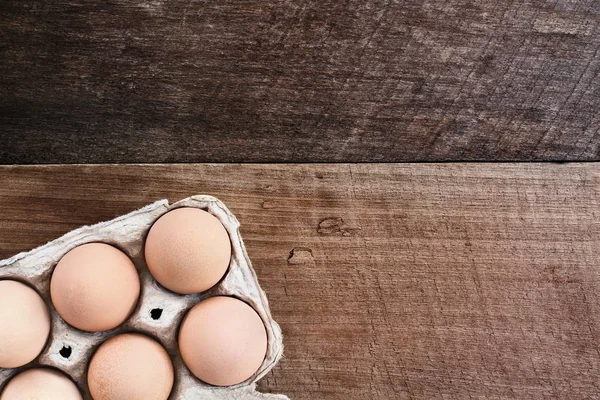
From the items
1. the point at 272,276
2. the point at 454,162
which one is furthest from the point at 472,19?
the point at 272,276

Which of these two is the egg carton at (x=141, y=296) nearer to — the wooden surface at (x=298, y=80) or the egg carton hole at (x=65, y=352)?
the egg carton hole at (x=65, y=352)

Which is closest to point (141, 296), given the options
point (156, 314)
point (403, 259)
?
point (156, 314)

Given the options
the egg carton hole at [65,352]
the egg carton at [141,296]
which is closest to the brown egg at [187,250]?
the egg carton at [141,296]

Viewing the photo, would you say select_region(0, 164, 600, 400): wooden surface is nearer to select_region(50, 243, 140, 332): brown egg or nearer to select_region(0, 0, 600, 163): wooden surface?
select_region(0, 0, 600, 163): wooden surface

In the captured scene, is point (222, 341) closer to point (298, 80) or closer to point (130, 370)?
point (130, 370)

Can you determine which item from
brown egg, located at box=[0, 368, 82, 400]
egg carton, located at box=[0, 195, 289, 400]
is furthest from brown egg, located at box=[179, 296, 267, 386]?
brown egg, located at box=[0, 368, 82, 400]

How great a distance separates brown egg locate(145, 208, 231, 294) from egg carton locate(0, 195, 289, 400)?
26 mm

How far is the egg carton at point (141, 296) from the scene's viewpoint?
1.92 feet

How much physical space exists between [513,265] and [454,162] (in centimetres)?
16

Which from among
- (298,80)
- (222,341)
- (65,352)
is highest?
(298,80)

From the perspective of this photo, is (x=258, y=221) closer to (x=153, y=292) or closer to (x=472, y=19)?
(x=153, y=292)

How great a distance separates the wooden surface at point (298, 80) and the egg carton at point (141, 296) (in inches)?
5.7

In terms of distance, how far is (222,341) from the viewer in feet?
1.80

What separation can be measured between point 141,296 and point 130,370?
0.28ft
